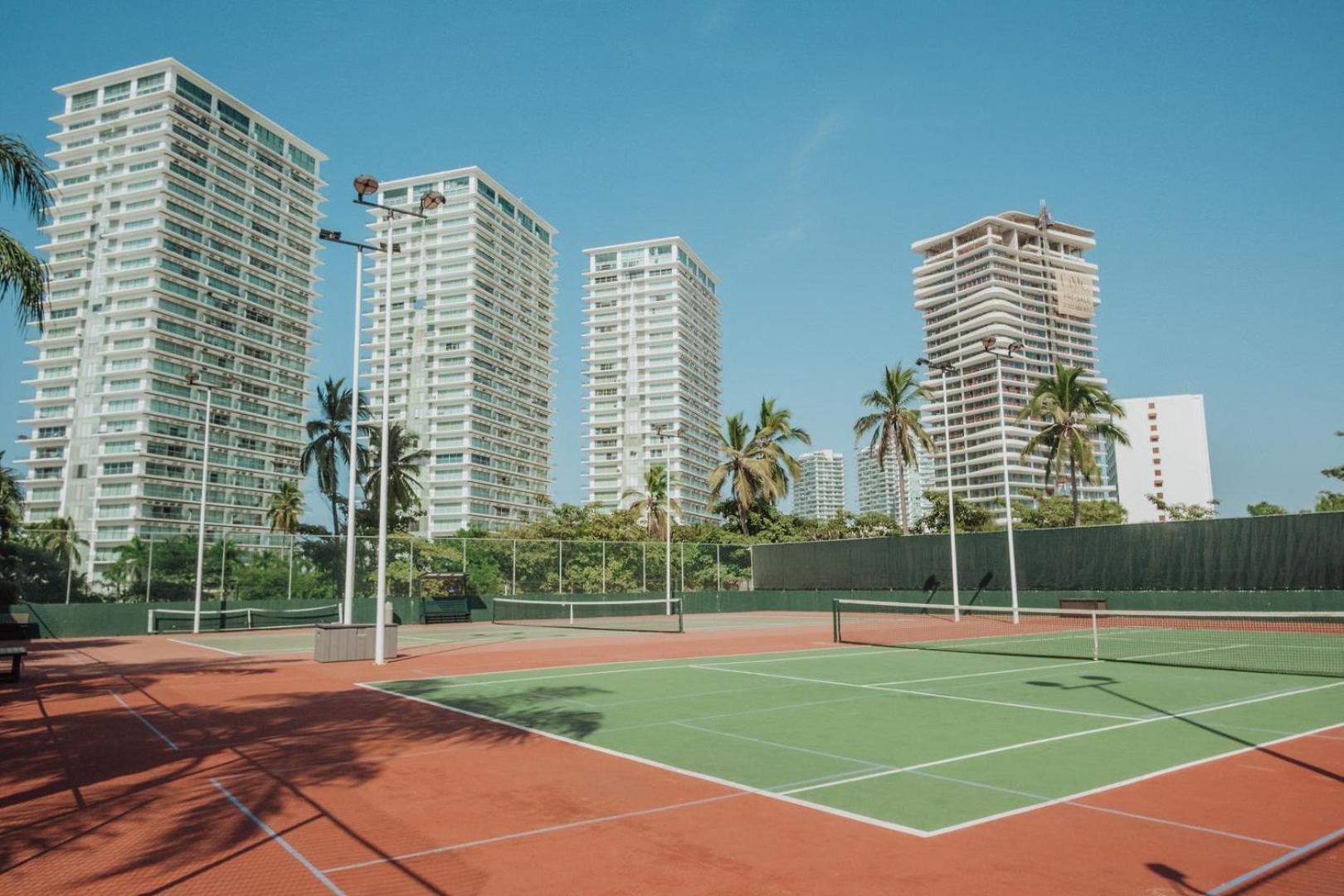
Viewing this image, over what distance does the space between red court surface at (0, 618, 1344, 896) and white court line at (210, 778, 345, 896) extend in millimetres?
24

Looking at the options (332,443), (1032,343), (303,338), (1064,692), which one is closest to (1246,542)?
(1064,692)

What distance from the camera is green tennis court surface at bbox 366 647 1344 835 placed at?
326 inches

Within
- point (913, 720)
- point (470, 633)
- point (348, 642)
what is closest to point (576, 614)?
point (470, 633)

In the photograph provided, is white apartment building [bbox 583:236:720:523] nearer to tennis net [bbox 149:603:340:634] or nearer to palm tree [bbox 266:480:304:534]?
palm tree [bbox 266:480:304:534]

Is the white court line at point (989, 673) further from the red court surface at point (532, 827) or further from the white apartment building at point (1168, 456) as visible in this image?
the white apartment building at point (1168, 456)

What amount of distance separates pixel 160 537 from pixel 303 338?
105 metres

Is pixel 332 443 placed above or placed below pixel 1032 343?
below

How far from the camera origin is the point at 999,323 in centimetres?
17888

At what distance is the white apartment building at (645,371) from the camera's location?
6339 inches

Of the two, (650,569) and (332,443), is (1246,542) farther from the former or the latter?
(332,443)

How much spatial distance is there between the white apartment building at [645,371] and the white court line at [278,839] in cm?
14443

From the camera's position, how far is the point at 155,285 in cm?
10988

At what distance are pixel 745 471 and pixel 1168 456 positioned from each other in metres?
141

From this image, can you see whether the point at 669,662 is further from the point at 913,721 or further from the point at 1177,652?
the point at 1177,652
